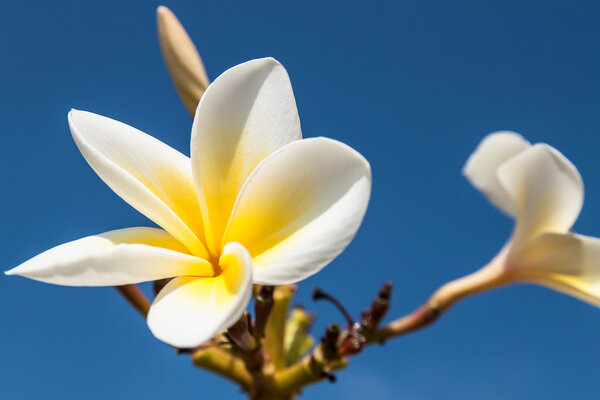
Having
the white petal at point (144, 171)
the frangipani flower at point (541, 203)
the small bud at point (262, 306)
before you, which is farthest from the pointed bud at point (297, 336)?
the white petal at point (144, 171)

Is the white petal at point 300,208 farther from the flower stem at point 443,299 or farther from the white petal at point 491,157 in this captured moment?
the flower stem at point 443,299

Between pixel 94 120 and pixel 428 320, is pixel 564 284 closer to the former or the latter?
pixel 428 320

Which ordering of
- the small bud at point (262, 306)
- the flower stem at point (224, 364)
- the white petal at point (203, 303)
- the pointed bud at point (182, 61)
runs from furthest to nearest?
the flower stem at point (224, 364)
the pointed bud at point (182, 61)
the small bud at point (262, 306)
the white petal at point (203, 303)

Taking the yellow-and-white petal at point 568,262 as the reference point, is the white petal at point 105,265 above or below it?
below

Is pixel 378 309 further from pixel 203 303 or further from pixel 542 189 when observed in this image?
pixel 203 303

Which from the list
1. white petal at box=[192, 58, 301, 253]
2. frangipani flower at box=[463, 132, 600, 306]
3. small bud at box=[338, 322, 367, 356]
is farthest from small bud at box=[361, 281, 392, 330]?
white petal at box=[192, 58, 301, 253]

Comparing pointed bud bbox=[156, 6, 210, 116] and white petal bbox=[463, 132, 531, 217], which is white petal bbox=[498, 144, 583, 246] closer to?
white petal bbox=[463, 132, 531, 217]

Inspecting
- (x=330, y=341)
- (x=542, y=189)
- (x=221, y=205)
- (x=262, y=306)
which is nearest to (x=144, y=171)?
(x=221, y=205)
